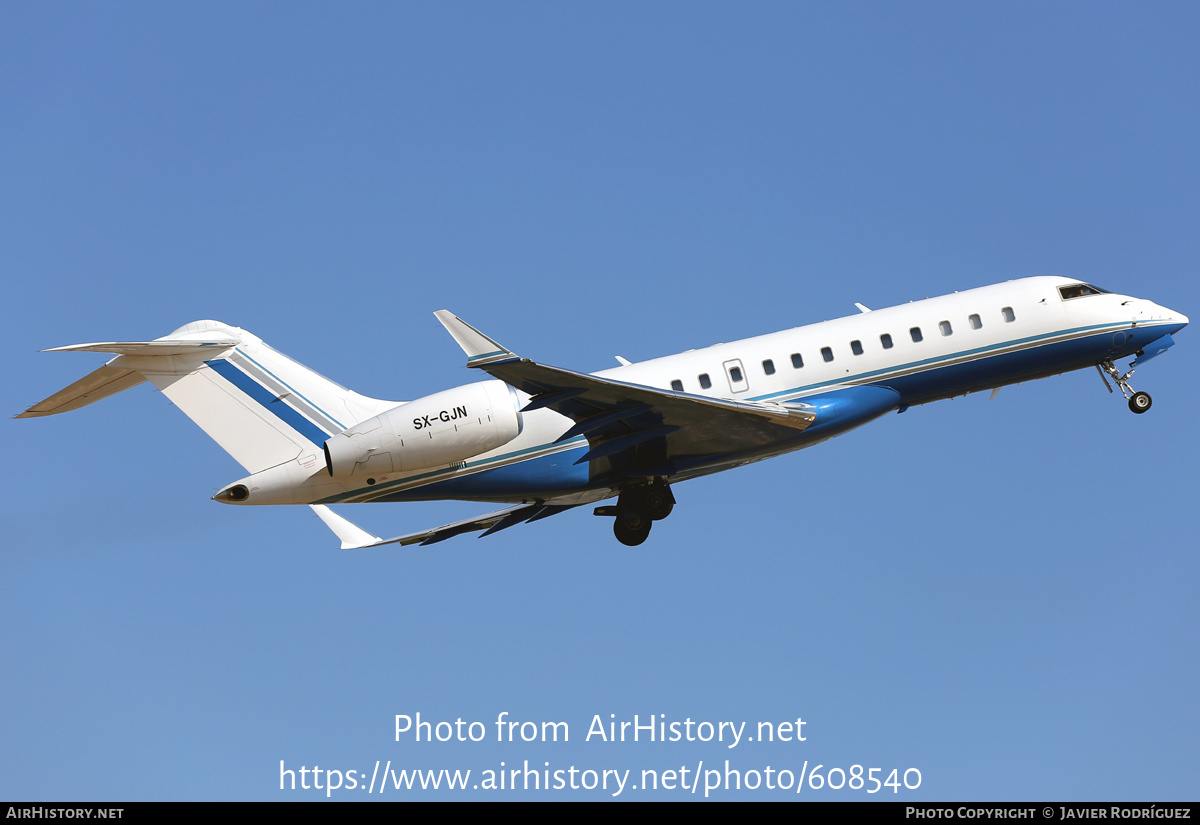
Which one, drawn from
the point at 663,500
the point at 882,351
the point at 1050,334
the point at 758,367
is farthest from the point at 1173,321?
the point at 663,500

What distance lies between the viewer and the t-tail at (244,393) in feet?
63.2

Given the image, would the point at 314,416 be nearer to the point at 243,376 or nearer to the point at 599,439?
the point at 243,376

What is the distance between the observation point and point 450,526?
21484 mm

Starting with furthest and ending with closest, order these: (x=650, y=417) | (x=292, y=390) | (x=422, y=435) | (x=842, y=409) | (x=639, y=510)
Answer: (x=639, y=510) < (x=292, y=390) < (x=842, y=409) < (x=650, y=417) < (x=422, y=435)

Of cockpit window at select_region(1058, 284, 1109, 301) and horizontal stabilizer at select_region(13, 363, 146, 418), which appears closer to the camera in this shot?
horizontal stabilizer at select_region(13, 363, 146, 418)

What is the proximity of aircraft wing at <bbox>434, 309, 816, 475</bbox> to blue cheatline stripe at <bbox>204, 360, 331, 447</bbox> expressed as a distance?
13.2 feet

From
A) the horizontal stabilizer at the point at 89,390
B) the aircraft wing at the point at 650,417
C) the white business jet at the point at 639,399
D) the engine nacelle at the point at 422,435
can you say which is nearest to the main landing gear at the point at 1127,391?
the white business jet at the point at 639,399

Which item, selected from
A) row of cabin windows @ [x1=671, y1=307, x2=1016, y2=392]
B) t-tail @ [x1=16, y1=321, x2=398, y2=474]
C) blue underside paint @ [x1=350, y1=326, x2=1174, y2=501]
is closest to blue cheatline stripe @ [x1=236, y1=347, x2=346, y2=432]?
t-tail @ [x1=16, y1=321, x2=398, y2=474]

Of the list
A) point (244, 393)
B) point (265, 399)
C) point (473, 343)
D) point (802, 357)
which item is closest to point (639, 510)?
point (802, 357)

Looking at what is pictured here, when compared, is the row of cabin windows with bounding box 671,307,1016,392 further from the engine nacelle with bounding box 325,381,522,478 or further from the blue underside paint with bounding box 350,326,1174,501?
the engine nacelle with bounding box 325,381,522,478

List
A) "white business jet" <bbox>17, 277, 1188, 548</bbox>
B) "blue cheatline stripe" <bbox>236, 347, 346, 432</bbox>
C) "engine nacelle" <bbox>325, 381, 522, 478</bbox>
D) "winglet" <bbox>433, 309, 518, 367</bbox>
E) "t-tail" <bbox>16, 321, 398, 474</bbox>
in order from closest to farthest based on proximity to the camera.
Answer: "winglet" <bbox>433, 309, 518, 367</bbox> → "engine nacelle" <bbox>325, 381, 522, 478</bbox> → "white business jet" <bbox>17, 277, 1188, 548</bbox> → "t-tail" <bbox>16, 321, 398, 474</bbox> → "blue cheatline stripe" <bbox>236, 347, 346, 432</bbox>

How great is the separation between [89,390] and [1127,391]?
688 inches

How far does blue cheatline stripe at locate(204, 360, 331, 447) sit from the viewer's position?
19.6 meters

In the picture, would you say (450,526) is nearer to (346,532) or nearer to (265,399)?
(346,532)
